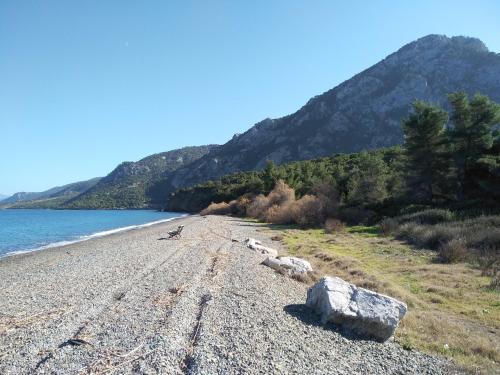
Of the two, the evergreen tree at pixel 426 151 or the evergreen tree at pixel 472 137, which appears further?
the evergreen tree at pixel 426 151

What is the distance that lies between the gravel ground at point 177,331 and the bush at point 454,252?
410 inches

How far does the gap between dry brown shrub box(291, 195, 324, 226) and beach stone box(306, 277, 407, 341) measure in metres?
35.8

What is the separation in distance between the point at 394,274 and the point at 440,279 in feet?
7.08

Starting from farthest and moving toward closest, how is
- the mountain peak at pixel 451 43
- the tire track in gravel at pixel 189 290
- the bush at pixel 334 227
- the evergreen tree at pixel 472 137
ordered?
the mountain peak at pixel 451 43
the evergreen tree at pixel 472 137
the bush at pixel 334 227
the tire track in gravel at pixel 189 290

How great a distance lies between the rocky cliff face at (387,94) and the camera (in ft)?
472

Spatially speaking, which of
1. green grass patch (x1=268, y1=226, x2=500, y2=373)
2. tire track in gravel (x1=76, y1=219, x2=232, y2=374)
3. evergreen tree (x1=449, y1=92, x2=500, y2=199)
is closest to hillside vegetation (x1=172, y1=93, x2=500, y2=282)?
evergreen tree (x1=449, y1=92, x2=500, y2=199)

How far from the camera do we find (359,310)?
10.8 metres

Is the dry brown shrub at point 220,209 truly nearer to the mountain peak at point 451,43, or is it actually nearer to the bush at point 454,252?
the bush at point 454,252

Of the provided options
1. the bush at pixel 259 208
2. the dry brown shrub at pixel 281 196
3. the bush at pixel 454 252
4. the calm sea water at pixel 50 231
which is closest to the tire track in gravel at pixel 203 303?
the bush at pixel 454 252

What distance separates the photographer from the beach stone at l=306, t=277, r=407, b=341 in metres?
10.5

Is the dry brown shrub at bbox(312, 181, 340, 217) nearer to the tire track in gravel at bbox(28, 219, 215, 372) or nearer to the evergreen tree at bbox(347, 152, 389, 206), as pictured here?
the evergreen tree at bbox(347, 152, 389, 206)

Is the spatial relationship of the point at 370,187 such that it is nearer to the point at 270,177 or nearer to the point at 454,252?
the point at 454,252

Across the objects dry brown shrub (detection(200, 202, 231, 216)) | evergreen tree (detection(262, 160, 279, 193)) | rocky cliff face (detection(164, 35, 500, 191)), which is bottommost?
dry brown shrub (detection(200, 202, 231, 216))

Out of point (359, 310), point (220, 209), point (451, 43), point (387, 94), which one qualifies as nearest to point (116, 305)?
point (359, 310)
